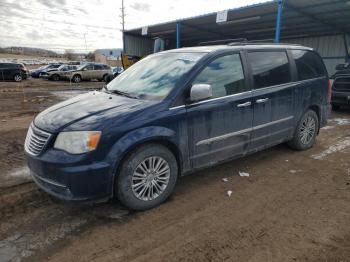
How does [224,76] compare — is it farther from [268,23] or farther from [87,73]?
[87,73]

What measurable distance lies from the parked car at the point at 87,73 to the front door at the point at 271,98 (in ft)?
78.3

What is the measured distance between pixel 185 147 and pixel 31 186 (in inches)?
86.2

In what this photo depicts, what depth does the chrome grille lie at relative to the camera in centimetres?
306

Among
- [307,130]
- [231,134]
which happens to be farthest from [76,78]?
[231,134]

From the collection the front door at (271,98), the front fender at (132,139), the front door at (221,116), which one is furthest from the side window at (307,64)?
the front fender at (132,139)

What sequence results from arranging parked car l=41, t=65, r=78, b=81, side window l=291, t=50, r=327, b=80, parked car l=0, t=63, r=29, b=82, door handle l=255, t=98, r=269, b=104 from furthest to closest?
parked car l=41, t=65, r=78, b=81, parked car l=0, t=63, r=29, b=82, side window l=291, t=50, r=327, b=80, door handle l=255, t=98, r=269, b=104

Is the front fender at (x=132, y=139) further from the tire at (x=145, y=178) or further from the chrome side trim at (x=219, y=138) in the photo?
the chrome side trim at (x=219, y=138)

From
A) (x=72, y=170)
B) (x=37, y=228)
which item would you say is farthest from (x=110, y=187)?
(x=37, y=228)

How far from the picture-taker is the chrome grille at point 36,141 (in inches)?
120

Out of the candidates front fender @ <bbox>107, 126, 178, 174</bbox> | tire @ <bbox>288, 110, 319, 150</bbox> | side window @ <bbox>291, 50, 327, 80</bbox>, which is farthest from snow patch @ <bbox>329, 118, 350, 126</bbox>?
front fender @ <bbox>107, 126, 178, 174</bbox>

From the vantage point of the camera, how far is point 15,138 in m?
6.36

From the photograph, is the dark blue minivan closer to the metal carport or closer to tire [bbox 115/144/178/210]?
tire [bbox 115/144/178/210]

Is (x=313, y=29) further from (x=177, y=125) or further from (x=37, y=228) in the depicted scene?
(x=37, y=228)

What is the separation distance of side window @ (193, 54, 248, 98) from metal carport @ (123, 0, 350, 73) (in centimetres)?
1031
